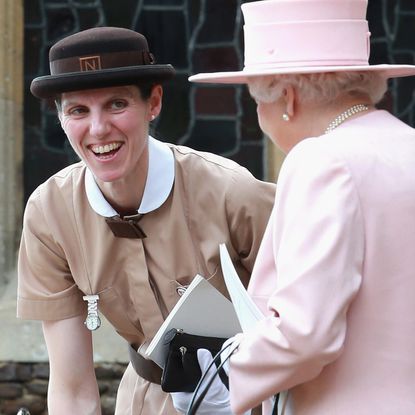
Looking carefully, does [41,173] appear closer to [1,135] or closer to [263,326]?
[1,135]

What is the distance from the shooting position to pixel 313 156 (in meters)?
3.12

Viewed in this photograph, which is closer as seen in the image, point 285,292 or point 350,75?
point 285,292

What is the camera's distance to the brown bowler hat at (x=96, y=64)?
396 centimetres

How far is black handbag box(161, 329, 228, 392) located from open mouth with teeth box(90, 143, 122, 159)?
23.7 inches

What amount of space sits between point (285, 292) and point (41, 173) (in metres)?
4.85

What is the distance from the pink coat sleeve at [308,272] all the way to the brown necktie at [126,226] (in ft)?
3.43

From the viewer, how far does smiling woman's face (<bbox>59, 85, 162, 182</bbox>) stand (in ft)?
13.1

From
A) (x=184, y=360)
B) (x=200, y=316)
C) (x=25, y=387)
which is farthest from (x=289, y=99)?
(x=25, y=387)

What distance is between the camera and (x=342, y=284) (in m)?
3.05

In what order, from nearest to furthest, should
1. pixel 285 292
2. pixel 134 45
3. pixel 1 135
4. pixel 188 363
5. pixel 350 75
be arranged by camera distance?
pixel 285 292, pixel 350 75, pixel 188 363, pixel 134 45, pixel 1 135

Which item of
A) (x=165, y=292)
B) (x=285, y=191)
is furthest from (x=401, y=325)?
(x=165, y=292)

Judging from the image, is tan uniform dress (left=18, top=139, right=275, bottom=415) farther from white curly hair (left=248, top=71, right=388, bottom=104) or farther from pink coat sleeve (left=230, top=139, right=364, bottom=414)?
pink coat sleeve (left=230, top=139, right=364, bottom=414)

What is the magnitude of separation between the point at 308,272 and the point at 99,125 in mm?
1119

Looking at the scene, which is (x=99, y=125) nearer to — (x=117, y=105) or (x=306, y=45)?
(x=117, y=105)
